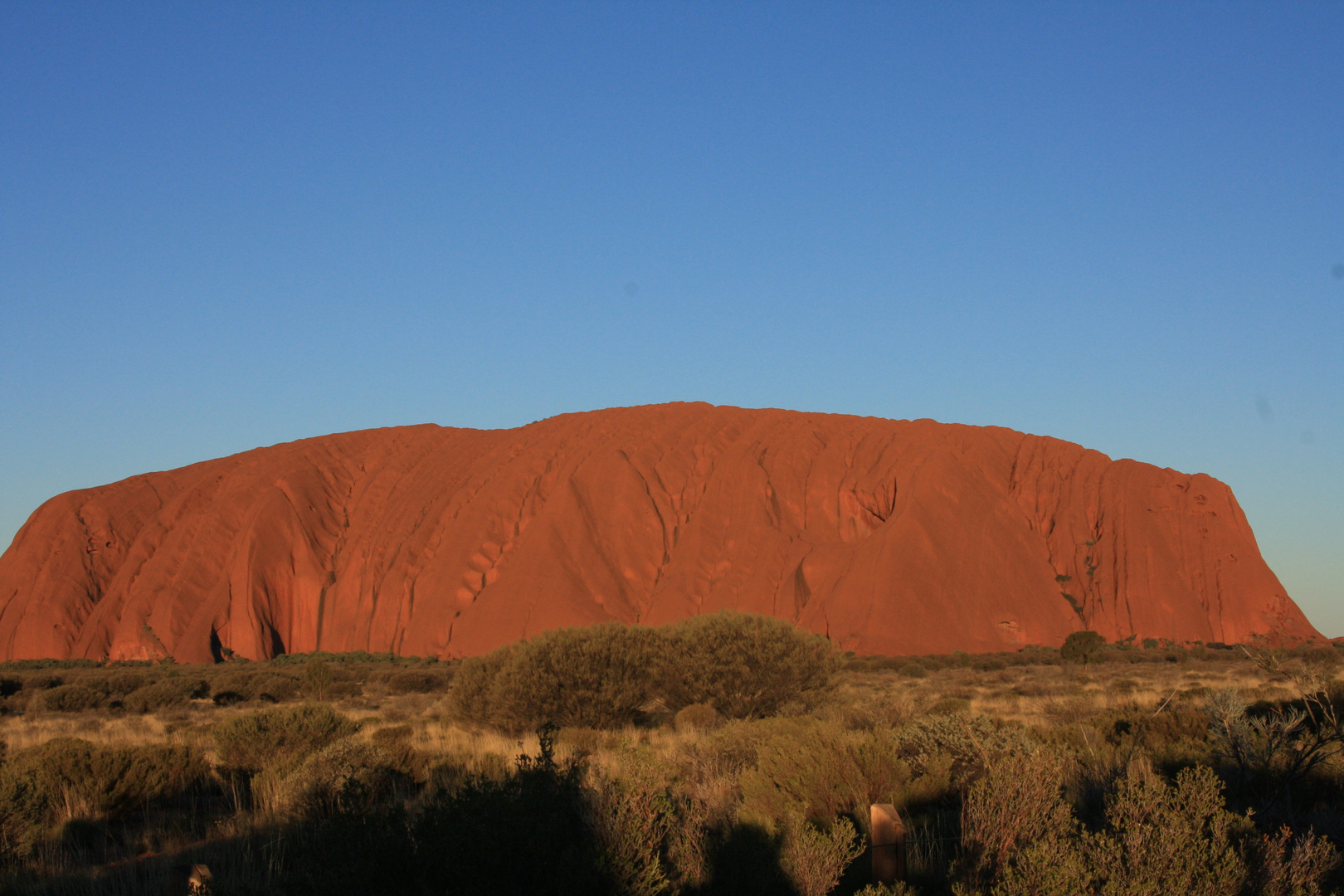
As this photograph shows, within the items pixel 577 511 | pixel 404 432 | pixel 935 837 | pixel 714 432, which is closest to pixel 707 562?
pixel 577 511

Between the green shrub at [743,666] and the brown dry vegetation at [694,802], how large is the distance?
0.29ft

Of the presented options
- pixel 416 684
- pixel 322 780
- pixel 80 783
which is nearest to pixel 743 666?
pixel 322 780

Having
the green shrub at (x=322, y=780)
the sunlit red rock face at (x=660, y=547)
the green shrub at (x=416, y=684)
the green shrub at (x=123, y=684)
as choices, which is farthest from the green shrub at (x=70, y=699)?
the sunlit red rock face at (x=660, y=547)

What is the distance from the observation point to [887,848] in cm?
541

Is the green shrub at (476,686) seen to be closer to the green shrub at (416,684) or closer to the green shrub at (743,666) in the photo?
the green shrub at (743,666)

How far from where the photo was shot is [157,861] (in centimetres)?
669

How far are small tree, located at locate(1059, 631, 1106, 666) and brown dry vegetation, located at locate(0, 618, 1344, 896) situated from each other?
23.6 m

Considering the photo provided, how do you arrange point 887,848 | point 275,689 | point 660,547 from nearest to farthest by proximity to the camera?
point 887,848
point 275,689
point 660,547

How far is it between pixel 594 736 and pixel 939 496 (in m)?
41.6

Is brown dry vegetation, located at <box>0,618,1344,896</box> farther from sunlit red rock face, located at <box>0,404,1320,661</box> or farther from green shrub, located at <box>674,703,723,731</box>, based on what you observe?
sunlit red rock face, located at <box>0,404,1320,661</box>

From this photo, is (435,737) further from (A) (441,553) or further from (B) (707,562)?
(A) (441,553)

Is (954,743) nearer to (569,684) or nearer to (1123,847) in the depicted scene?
(1123,847)

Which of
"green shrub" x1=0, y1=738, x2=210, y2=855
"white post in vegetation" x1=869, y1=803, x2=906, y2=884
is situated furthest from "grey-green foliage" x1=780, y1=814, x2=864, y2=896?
"green shrub" x1=0, y1=738, x2=210, y2=855

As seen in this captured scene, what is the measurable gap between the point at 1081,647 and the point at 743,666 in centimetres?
2770
